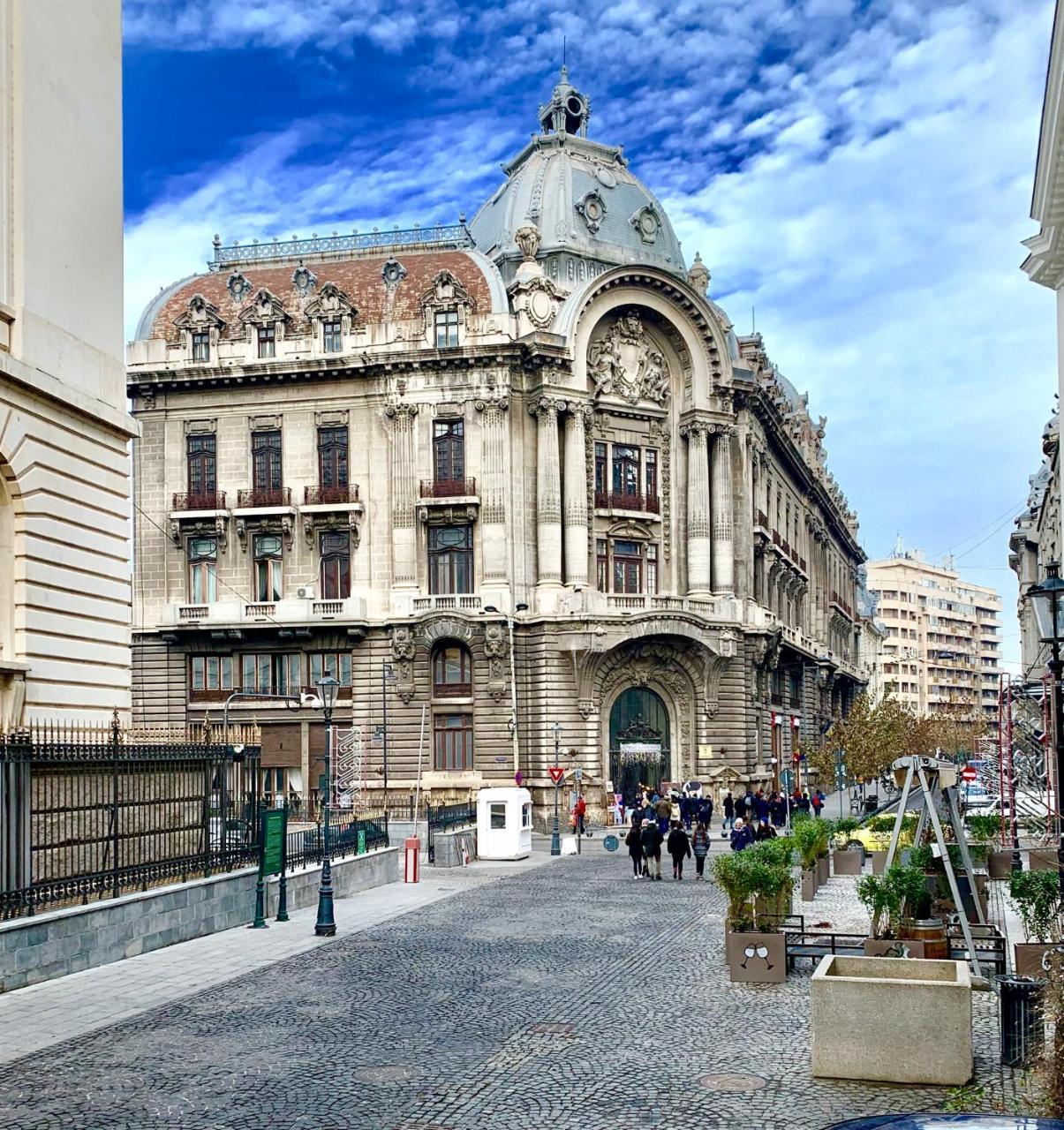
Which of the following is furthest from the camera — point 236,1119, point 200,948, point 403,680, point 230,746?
point 403,680

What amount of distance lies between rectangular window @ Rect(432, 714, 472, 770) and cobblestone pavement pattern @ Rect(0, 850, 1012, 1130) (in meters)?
33.1

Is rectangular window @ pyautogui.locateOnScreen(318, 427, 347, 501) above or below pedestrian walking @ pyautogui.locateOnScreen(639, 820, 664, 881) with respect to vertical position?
above

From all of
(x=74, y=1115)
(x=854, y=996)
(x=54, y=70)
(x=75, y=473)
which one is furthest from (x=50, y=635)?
(x=854, y=996)

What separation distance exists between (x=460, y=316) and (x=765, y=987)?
41062 mm

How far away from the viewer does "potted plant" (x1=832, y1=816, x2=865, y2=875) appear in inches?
1270

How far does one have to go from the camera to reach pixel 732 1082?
12602mm

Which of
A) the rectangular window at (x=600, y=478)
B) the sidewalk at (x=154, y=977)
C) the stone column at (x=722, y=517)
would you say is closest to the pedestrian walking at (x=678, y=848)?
the sidewalk at (x=154, y=977)

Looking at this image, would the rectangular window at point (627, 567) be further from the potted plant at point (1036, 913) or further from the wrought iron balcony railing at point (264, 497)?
the potted plant at point (1036, 913)

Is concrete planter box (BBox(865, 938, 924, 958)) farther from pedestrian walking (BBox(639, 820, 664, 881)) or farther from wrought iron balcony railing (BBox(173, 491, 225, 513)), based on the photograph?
wrought iron balcony railing (BBox(173, 491, 225, 513))

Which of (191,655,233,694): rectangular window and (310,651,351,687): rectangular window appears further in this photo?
(191,655,233,694): rectangular window

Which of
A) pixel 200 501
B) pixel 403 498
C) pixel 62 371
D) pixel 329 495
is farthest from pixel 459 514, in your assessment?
pixel 62 371

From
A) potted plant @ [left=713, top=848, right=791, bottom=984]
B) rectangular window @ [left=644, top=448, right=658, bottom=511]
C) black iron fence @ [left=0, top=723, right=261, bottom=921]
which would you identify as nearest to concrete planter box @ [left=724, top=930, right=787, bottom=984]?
potted plant @ [left=713, top=848, right=791, bottom=984]

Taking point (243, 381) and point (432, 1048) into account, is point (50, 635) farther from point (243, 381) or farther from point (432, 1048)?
point (243, 381)

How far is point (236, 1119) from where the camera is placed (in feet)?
37.7
